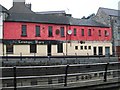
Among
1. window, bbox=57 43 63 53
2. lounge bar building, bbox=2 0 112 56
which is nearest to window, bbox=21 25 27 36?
lounge bar building, bbox=2 0 112 56

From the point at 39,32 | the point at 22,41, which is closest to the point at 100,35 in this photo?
the point at 39,32

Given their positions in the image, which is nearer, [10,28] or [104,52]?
[10,28]

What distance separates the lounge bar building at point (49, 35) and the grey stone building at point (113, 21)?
225 centimetres

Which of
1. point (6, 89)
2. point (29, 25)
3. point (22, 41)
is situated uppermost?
point (29, 25)

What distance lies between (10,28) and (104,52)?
65.2 ft

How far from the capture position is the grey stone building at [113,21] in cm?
5481

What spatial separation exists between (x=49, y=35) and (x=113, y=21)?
17.7 metres

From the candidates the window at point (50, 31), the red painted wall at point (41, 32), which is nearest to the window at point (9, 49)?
the red painted wall at point (41, 32)

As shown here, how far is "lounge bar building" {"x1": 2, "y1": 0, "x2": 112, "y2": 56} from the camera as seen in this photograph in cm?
4191

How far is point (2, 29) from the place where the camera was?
135ft

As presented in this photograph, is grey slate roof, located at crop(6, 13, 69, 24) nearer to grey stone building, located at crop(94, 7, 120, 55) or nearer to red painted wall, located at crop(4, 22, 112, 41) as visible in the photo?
red painted wall, located at crop(4, 22, 112, 41)

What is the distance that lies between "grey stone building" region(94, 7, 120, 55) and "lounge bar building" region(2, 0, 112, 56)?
225 cm

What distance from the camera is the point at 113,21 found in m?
56.1

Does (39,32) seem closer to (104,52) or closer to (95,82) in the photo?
(104,52)
